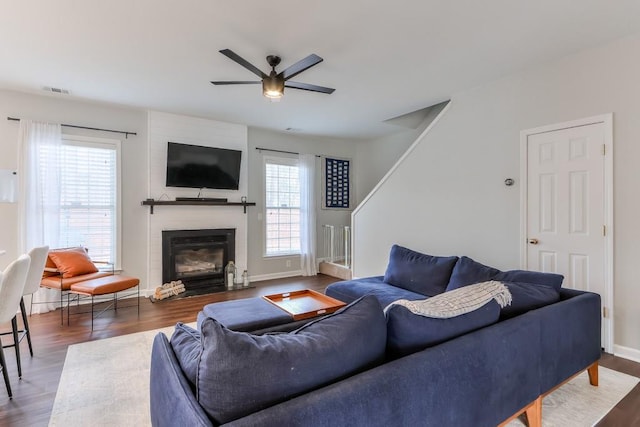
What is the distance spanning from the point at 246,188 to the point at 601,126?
4863 mm

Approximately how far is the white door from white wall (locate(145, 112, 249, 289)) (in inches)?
170

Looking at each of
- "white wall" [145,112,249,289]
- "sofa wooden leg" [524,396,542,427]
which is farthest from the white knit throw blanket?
"white wall" [145,112,249,289]

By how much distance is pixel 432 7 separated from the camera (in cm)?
232

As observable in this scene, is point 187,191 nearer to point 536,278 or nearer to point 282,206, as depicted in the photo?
point 282,206

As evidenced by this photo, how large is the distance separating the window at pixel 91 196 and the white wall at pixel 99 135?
0.37ft

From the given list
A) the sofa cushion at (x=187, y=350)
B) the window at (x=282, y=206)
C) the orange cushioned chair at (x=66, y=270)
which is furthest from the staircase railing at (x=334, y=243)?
the sofa cushion at (x=187, y=350)

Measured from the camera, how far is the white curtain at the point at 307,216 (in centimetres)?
625

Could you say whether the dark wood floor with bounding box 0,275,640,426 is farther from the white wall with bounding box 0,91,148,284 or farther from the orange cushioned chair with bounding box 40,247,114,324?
the white wall with bounding box 0,91,148,284

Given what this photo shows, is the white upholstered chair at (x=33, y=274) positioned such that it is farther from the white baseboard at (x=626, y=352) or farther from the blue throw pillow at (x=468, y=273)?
the white baseboard at (x=626, y=352)

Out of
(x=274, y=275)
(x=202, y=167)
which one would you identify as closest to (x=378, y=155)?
(x=274, y=275)

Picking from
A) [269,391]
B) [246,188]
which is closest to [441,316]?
[269,391]

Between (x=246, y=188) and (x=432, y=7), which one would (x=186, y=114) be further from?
(x=432, y=7)

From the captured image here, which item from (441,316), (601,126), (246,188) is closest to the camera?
(441,316)

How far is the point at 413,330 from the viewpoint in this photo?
1334 millimetres
